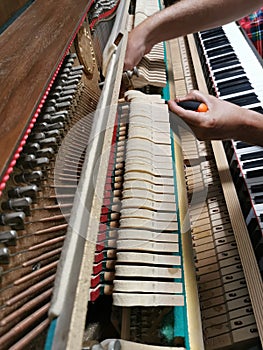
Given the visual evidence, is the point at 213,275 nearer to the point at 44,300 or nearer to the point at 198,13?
the point at 44,300

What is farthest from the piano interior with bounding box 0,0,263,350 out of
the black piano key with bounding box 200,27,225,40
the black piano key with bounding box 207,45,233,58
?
the black piano key with bounding box 200,27,225,40

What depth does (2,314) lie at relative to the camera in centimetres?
79

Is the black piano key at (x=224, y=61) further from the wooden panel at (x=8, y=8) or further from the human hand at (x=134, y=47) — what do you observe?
the wooden panel at (x=8, y=8)

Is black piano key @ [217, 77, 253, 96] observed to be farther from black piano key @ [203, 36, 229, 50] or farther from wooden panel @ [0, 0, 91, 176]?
wooden panel @ [0, 0, 91, 176]

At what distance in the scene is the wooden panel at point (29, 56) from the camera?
885mm

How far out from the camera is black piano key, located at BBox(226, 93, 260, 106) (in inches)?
79.5

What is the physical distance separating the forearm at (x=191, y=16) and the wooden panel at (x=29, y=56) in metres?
0.47

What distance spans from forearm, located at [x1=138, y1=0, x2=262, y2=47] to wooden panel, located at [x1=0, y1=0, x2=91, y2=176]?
1.54ft

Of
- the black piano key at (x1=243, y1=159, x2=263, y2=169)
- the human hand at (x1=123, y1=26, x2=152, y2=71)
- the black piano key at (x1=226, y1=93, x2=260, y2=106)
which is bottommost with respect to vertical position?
the black piano key at (x1=243, y1=159, x2=263, y2=169)

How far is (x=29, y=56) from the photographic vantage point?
1.17 metres

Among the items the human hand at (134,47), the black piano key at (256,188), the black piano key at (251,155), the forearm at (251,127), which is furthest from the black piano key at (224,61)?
the black piano key at (256,188)

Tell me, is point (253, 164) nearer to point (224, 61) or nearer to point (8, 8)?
point (224, 61)

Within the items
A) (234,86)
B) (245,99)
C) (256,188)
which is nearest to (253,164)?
(256,188)

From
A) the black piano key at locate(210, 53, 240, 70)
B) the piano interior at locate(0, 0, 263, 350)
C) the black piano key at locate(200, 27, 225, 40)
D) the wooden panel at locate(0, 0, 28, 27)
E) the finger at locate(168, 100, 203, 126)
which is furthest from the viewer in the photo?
the black piano key at locate(200, 27, 225, 40)
